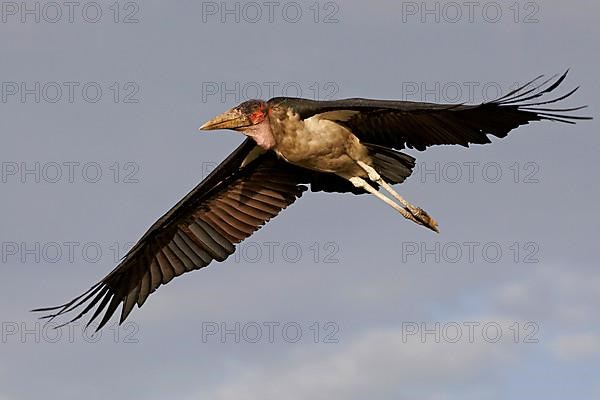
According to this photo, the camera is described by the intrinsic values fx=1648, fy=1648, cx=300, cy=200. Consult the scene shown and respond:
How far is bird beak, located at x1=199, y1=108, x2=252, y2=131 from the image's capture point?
26356 mm

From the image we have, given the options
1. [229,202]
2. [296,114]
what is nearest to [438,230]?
[296,114]

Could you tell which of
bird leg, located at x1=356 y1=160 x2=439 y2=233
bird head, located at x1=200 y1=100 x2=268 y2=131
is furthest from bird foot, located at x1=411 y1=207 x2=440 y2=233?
bird head, located at x1=200 y1=100 x2=268 y2=131

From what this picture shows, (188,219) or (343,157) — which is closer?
(343,157)

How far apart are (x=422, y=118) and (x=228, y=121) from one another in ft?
10.4

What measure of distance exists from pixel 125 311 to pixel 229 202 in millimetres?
2711

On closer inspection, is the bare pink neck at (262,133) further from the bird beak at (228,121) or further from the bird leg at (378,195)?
the bird leg at (378,195)

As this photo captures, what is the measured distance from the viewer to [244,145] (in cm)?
2842

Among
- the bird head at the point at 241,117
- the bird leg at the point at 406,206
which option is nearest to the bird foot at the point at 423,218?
the bird leg at the point at 406,206

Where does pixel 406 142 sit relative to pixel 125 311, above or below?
above

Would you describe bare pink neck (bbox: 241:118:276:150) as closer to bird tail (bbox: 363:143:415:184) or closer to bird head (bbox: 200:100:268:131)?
bird head (bbox: 200:100:268:131)

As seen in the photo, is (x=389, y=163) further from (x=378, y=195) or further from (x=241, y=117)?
(x=241, y=117)

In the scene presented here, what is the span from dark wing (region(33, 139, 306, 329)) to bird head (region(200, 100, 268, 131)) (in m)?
2.04

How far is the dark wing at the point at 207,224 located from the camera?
28.9 m

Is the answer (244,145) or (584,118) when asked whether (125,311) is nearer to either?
(244,145)
